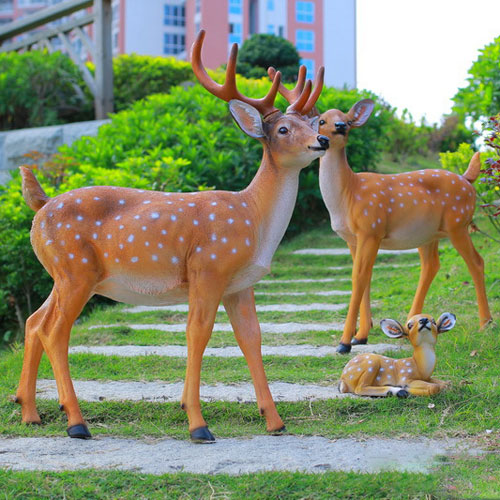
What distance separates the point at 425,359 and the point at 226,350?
6.58ft

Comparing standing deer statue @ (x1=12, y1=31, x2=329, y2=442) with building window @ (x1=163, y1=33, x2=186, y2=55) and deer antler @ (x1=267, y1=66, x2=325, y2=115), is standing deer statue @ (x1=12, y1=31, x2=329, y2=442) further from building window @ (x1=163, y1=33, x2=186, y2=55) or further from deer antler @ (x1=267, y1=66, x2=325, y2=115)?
building window @ (x1=163, y1=33, x2=186, y2=55)

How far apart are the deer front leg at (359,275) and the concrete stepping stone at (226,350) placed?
197 millimetres

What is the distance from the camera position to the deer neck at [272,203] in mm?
4273

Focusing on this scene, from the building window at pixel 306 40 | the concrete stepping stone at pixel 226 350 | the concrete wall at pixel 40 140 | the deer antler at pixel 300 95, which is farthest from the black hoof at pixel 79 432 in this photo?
the building window at pixel 306 40

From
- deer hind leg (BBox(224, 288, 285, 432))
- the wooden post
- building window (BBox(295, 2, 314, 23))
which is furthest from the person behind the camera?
building window (BBox(295, 2, 314, 23))

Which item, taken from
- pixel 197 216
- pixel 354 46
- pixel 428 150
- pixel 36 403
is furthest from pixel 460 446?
pixel 354 46

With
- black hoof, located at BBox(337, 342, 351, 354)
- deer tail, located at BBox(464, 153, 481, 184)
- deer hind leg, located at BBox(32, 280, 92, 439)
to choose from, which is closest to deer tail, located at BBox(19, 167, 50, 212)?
deer hind leg, located at BBox(32, 280, 92, 439)

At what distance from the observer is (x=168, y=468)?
11.6 ft

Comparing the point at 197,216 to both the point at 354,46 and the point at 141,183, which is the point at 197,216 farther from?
the point at 354,46

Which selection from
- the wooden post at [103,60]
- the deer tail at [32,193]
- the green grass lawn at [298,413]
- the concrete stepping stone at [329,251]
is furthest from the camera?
the wooden post at [103,60]

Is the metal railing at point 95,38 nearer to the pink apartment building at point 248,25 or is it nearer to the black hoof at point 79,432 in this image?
the black hoof at point 79,432

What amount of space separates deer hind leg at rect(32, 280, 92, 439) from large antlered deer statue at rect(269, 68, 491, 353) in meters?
2.45

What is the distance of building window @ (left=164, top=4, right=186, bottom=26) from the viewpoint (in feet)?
168

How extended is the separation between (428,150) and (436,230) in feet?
44.7
